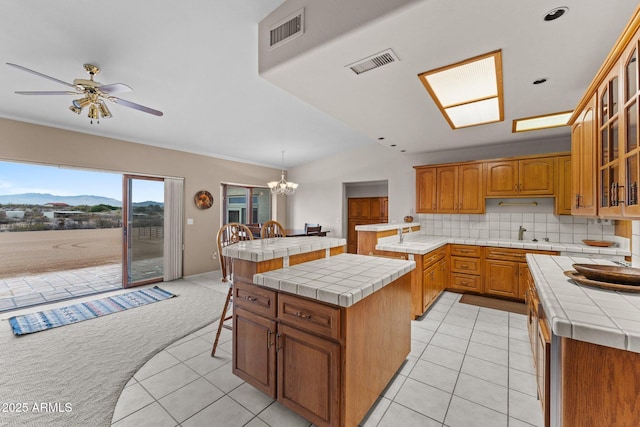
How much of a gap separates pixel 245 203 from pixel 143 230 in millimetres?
2506

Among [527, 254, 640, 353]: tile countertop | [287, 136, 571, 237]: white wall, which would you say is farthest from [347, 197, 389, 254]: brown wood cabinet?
[527, 254, 640, 353]: tile countertop

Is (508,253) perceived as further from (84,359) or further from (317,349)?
(84,359)

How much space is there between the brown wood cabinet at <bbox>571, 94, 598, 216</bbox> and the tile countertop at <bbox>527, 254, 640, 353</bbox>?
0.66m

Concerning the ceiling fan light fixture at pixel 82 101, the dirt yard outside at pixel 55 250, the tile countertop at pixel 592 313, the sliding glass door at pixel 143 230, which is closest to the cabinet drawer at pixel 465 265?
the tile countertop at pixel 592 313

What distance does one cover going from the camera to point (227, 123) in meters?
4.20

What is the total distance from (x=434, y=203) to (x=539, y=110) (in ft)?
6.69

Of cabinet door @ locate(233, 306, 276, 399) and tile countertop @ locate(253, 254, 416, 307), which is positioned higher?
tile countertop @ locate(253, 254, 416, 307)

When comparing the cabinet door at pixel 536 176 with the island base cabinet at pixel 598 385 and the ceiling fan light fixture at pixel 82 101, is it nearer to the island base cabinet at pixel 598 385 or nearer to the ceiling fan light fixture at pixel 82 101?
the island base cabinet at pixel 598 385

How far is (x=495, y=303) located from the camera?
3.72 meters

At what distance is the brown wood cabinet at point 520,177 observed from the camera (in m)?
3.76

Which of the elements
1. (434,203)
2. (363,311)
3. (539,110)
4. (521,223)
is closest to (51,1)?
(363,311)

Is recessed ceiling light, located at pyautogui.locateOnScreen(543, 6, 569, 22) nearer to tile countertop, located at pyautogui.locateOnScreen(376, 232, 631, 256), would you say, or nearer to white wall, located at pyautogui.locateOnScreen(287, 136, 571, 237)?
tile countertop, located at pyautogui.locateOnScreen(376, 232, 631, 256)

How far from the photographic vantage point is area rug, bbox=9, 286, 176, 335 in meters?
2.99

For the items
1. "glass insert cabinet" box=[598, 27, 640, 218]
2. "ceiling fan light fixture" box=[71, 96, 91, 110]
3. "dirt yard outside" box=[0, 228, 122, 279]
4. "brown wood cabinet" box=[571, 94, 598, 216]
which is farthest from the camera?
"dirt yard outside" box=[0, 228, 122, 279]
